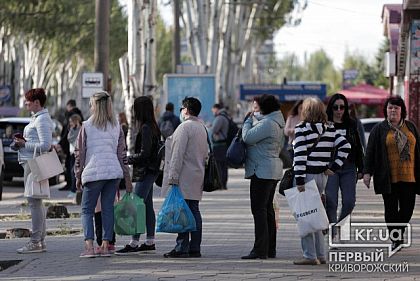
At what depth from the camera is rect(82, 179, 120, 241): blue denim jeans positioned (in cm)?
1448

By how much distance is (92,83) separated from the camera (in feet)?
93.1

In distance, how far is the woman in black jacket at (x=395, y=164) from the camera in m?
14.9

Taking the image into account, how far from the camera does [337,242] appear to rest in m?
15.4

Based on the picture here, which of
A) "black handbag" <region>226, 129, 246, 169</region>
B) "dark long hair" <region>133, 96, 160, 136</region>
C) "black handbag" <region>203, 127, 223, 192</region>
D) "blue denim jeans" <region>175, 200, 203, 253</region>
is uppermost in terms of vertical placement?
"dark long hair" <region>133, 96, 160, 136</region>

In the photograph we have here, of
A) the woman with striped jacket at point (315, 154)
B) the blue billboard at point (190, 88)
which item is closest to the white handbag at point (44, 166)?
the woman with striped jacket at point (315, 154)

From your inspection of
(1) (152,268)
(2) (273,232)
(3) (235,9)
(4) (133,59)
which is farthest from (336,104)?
(3) (235,9)

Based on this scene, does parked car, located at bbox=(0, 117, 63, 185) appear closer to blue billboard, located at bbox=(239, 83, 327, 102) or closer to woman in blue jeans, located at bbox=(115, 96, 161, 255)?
woman in blue jeans, located at bbox=(115, 96, 161, 255)

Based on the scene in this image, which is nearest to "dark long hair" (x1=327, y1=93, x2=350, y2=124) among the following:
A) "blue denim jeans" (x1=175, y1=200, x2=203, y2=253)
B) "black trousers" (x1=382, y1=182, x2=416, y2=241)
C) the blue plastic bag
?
"black trousers" (x1=382, y1=182, x2=416, y2=241)

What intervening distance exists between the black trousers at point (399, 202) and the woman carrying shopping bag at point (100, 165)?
294cm

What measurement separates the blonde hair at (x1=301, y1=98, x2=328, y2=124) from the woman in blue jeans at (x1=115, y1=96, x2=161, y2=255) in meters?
2.01

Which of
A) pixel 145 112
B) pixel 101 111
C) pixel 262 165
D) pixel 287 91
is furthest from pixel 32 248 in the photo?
pixel 287 91

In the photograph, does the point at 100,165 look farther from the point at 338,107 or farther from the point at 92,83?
the point at 92,83

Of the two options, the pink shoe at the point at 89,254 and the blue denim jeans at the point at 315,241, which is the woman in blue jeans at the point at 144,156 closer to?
the pink shoe at the point at 89,254

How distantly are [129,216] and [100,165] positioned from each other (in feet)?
2.48
